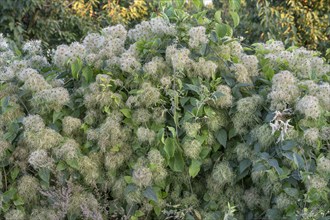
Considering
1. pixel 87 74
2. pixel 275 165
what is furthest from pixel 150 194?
pixel 87 74

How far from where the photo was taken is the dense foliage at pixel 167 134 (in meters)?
2.24

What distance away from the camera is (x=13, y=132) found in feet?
7.79

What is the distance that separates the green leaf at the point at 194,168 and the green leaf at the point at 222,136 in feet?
0.45

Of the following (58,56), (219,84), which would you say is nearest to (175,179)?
(219,84)

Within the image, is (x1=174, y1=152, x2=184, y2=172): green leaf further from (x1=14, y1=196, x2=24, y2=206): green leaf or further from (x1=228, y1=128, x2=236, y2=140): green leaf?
(x1=14, y1=196, x2=24, y2=206): green leaf

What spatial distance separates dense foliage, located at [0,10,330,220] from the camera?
2.24 meters

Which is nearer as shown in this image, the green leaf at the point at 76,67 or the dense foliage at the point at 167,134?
the dense foliage at the point at 167,134

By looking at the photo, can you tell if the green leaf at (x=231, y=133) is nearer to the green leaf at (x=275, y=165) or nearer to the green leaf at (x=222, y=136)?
the green leaf at (x=222, y=136)

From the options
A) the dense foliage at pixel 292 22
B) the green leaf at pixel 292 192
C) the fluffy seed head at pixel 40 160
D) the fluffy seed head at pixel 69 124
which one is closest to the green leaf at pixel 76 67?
the fluffy seed head at pixel 69 124

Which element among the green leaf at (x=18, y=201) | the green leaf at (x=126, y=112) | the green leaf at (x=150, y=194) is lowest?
the green leaf at (x=18, y=201)

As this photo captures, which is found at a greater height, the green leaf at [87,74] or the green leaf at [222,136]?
the green leaf at [87,74]

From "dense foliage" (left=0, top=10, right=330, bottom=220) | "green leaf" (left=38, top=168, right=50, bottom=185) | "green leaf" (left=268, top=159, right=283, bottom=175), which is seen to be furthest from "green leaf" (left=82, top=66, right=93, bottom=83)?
"green leaf" (left=268, top=159, right=283, bottom=175)

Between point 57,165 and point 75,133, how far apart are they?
7.5 inches

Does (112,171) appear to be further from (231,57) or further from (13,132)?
(231,57)
